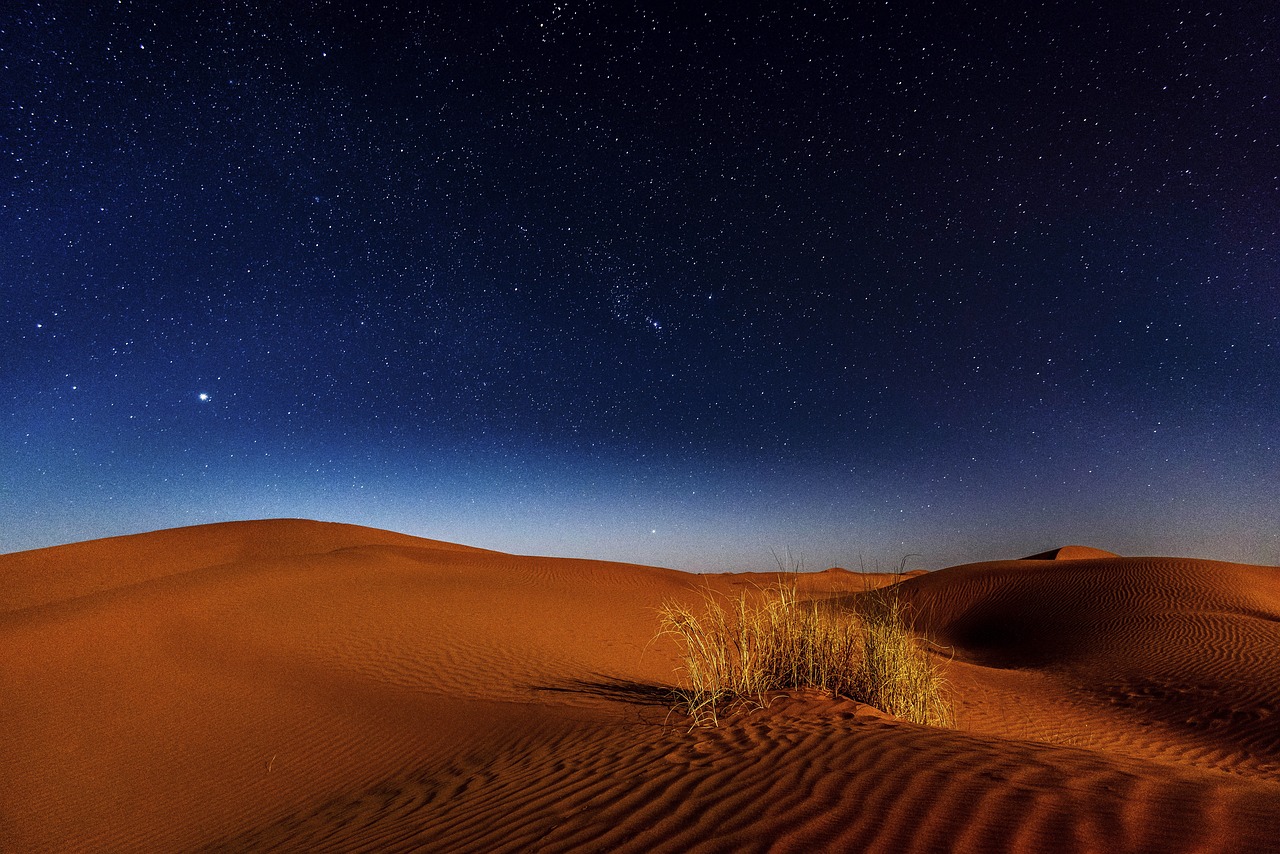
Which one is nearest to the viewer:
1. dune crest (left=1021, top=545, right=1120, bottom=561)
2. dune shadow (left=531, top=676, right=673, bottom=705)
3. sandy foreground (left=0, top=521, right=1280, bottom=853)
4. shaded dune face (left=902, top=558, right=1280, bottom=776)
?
sandy foreground (left=0, top=521, right=1280, bottom=853)

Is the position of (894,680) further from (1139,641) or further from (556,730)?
(1139,641)

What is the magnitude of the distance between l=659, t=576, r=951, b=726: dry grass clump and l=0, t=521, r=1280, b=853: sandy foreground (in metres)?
0.50

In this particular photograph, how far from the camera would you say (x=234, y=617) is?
14.4 meters

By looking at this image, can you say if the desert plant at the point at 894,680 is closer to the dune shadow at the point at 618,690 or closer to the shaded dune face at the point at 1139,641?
the dune shadow at the point at 618,690

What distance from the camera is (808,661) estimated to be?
6172 mm

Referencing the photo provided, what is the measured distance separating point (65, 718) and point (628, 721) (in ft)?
27.3

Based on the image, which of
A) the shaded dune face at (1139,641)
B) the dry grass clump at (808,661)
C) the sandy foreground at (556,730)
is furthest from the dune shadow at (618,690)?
the shaded dune face at (1139,641)

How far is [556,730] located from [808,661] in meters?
2.70

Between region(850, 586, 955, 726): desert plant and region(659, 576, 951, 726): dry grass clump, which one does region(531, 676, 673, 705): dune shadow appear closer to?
region(659, 576, 951, 726): dry grass clump

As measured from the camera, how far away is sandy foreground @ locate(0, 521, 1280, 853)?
2924 mm

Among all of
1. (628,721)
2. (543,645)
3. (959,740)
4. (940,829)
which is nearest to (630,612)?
(543,645)

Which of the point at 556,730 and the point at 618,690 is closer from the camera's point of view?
the point at 556,730

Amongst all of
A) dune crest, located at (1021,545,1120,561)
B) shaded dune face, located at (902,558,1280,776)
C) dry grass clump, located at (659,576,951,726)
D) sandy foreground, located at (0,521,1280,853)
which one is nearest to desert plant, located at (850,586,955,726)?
dry grass clump, located at (659,576,951,726)

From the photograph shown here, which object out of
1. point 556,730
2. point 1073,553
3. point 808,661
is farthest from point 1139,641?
point 1073,553
